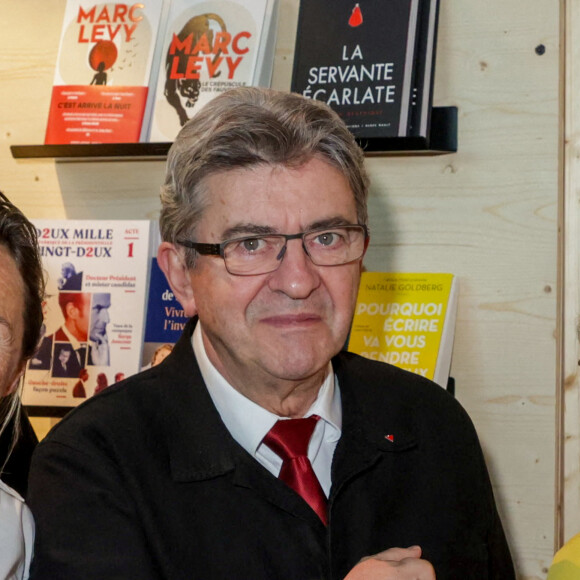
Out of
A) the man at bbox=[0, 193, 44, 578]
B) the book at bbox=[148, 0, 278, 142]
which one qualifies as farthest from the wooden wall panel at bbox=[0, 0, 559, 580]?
the man at bbox=[0, 193, 44, 578]

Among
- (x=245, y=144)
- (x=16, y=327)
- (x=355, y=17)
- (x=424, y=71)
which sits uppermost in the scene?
(x=355, y=17)

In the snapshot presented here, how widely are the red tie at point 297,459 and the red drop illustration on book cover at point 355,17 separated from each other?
1.04 meters

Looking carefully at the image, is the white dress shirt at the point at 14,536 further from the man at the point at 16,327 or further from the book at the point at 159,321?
the book at the point at 159,321

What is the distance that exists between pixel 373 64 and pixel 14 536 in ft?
4.39

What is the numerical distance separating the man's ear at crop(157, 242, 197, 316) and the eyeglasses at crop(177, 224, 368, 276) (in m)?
0.07

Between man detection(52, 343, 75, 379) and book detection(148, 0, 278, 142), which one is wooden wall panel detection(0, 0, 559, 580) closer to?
book detection(148, 0, 278, 142)

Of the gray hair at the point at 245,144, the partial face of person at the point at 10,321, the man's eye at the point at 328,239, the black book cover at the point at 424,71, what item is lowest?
the partial face of person at the point at 10,321

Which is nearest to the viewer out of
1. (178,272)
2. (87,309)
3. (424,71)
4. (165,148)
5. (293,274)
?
(293,274)

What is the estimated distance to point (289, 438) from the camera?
4.82ft

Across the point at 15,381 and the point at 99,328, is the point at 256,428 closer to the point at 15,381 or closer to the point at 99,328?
the point at 15,381

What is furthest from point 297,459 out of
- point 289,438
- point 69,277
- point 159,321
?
point 69,277

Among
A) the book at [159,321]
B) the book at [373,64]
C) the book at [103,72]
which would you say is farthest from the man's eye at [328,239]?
the book at [103,72]

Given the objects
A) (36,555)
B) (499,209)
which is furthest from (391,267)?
(36,555)

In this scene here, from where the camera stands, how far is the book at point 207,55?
2203 mm
